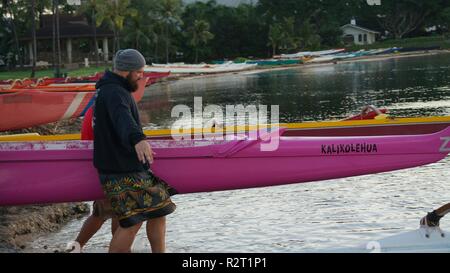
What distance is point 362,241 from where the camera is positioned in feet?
25.8

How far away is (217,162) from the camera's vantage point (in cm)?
763

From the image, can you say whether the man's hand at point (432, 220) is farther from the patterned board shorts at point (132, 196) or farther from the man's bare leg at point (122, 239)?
the man's bare leg at point (122, 239)

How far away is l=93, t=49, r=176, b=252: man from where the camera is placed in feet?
18.6

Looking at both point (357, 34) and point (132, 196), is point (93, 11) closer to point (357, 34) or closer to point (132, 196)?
→ point (357, 34)

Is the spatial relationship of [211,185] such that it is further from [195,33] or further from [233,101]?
[195,33]

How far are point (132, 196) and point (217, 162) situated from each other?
202cm

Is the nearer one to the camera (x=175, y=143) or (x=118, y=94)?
(x=118, y=94)

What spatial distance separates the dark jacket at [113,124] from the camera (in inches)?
219

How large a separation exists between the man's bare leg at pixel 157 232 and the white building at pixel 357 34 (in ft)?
372

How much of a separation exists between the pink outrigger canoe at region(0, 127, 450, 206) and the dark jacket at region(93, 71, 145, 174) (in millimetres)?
1531

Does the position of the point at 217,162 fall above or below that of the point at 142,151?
below

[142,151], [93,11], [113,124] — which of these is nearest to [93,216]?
[113,124]

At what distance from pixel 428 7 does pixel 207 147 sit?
345ft
